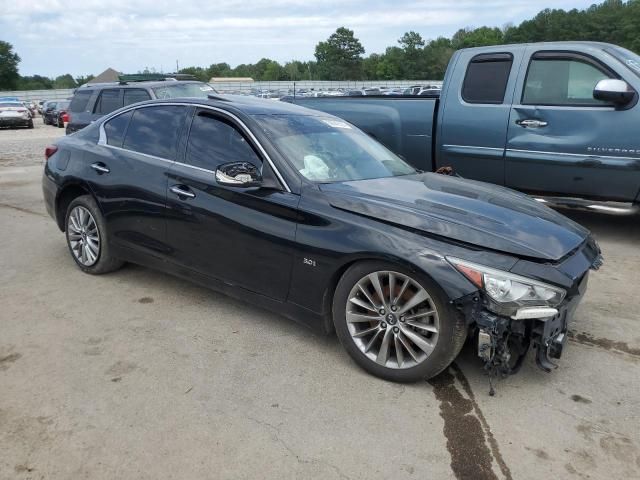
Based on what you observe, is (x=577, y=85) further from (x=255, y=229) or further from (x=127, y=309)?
(x=127, y=309)

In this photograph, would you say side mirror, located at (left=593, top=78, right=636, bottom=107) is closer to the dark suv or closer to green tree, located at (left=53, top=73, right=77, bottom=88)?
the dark suv

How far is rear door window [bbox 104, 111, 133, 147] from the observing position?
478cm

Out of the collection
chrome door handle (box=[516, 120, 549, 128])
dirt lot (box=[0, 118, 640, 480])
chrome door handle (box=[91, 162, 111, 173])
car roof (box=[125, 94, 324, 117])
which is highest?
car roof (box=[125, 94, 324, 117])

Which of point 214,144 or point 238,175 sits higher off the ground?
point 214,144

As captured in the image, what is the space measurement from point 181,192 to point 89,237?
138 cm

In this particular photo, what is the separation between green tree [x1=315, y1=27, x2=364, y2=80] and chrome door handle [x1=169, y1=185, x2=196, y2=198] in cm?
12033

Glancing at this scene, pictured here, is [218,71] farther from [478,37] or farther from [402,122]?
[402,122]

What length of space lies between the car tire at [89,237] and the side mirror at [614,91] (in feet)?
16.1

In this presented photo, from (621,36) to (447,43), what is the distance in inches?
1796

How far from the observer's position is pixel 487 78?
6.62m

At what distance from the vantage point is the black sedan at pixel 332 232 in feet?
9.66

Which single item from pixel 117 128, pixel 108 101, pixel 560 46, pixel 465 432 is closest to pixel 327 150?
pixel 117 128

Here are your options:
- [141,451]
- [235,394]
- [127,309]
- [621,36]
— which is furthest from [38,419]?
[621,36]

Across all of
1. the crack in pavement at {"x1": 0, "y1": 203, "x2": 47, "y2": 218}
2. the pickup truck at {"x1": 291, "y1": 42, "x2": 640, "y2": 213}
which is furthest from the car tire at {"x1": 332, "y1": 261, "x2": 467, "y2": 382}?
the crack in pavement at {"x1": 0, "y1": 203, "x2": 47, "y2": 218}
